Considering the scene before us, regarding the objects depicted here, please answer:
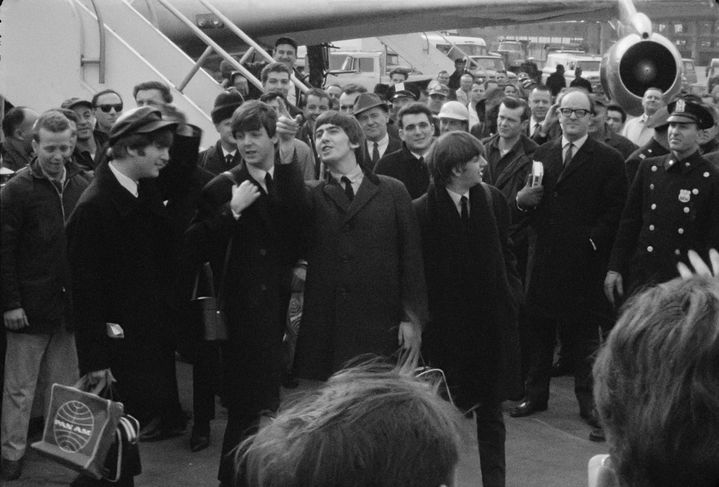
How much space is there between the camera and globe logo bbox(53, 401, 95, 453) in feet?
12.8

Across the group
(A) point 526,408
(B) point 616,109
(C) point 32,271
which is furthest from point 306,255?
(B) point 616,109

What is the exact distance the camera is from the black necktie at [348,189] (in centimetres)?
496

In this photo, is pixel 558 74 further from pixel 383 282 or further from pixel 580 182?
pixel 383 282

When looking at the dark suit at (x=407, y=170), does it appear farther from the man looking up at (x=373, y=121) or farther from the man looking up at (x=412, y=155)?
the man looking up at (x=373, y=121)

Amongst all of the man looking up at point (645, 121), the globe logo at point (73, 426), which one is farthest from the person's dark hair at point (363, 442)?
the man looking up at point (645, 121)

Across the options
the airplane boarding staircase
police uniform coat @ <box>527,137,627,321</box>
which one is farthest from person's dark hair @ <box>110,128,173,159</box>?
the airplane boarding staircase

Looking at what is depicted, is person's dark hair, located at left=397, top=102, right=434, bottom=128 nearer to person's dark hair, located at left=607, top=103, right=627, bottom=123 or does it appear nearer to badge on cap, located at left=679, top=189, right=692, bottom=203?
badge on cap, located at left=679, top=189, right=692, bottom=203

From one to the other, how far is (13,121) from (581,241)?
3.67 meters

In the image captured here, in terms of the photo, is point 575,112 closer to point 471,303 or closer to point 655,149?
point 655,149

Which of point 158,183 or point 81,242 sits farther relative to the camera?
point 158,183

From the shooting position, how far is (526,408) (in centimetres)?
691

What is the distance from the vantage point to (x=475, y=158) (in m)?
5.15

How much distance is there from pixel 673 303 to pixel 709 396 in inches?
5.2

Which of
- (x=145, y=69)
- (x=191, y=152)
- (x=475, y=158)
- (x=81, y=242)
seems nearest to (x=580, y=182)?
(x=475, y=158)
